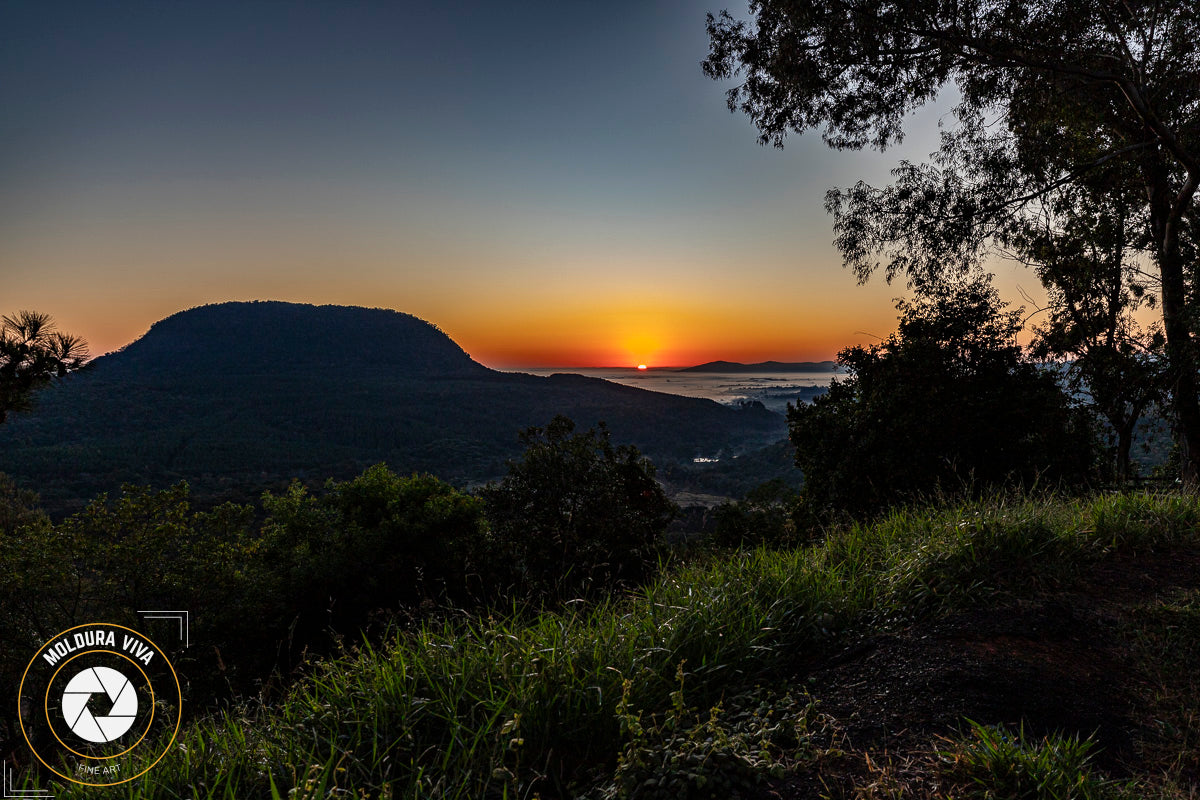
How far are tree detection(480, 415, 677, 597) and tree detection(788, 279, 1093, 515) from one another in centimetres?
479

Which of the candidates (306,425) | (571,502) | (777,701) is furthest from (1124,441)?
(306,425)

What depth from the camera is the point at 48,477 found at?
68.9 meters

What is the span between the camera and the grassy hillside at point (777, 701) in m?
2.16

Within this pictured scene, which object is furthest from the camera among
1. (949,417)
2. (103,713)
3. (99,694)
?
(949,417)

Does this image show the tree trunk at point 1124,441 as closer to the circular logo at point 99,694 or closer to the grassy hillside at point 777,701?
the grassy hillside at point 777,701

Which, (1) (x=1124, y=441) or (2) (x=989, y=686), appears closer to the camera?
(2) (x=989, y=686)

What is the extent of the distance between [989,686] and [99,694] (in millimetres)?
4727

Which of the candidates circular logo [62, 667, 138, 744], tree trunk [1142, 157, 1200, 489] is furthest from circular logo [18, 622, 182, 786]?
tree trunk [1142, 157, 1200, 489]

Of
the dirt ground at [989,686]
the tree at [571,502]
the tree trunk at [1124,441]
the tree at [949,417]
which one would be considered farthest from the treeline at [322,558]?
the dirt ground at [989,686]

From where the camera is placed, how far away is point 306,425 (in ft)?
418

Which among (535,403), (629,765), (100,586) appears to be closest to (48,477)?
(100,586)

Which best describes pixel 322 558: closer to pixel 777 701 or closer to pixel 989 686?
pixel 777 701

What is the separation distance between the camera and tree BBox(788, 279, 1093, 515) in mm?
10039

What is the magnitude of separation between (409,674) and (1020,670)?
294 cm
